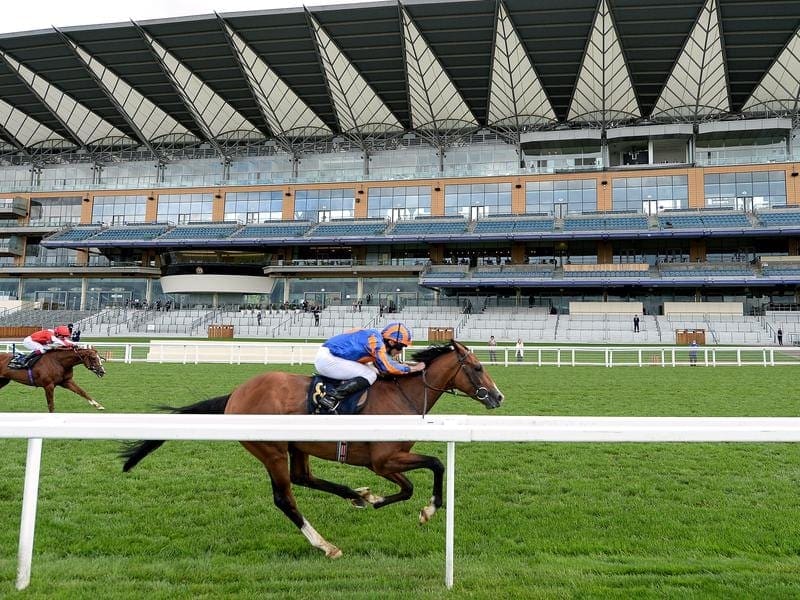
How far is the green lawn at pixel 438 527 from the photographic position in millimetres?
3387

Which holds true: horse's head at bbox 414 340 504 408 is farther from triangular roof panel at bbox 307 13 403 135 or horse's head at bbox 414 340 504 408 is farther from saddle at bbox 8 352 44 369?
triangular roof panel at bbox 307 13 403 135

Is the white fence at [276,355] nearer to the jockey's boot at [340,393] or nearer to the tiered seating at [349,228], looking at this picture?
the jockey's boot at [340,393]

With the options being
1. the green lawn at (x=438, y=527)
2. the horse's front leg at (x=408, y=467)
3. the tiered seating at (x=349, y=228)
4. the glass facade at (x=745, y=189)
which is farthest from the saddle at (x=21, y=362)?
the glass facade at (x=745, y=189)

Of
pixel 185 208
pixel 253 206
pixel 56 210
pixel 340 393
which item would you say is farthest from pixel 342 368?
pixel 56 210

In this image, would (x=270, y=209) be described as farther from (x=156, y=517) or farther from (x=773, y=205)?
(x=156, y=517)

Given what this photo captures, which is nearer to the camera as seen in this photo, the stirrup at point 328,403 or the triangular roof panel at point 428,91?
the stirrup at point 328,403

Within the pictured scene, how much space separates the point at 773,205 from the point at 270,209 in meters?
46.6

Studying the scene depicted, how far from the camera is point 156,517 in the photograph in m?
4.66

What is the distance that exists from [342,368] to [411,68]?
144ft

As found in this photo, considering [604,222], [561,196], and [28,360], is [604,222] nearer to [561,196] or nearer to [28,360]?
[561,196]

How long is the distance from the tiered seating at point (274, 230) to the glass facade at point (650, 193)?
2952cm

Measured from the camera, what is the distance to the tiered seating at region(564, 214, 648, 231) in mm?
45094

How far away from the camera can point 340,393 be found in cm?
447

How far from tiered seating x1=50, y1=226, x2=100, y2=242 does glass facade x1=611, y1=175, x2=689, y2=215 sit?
51732 mm
